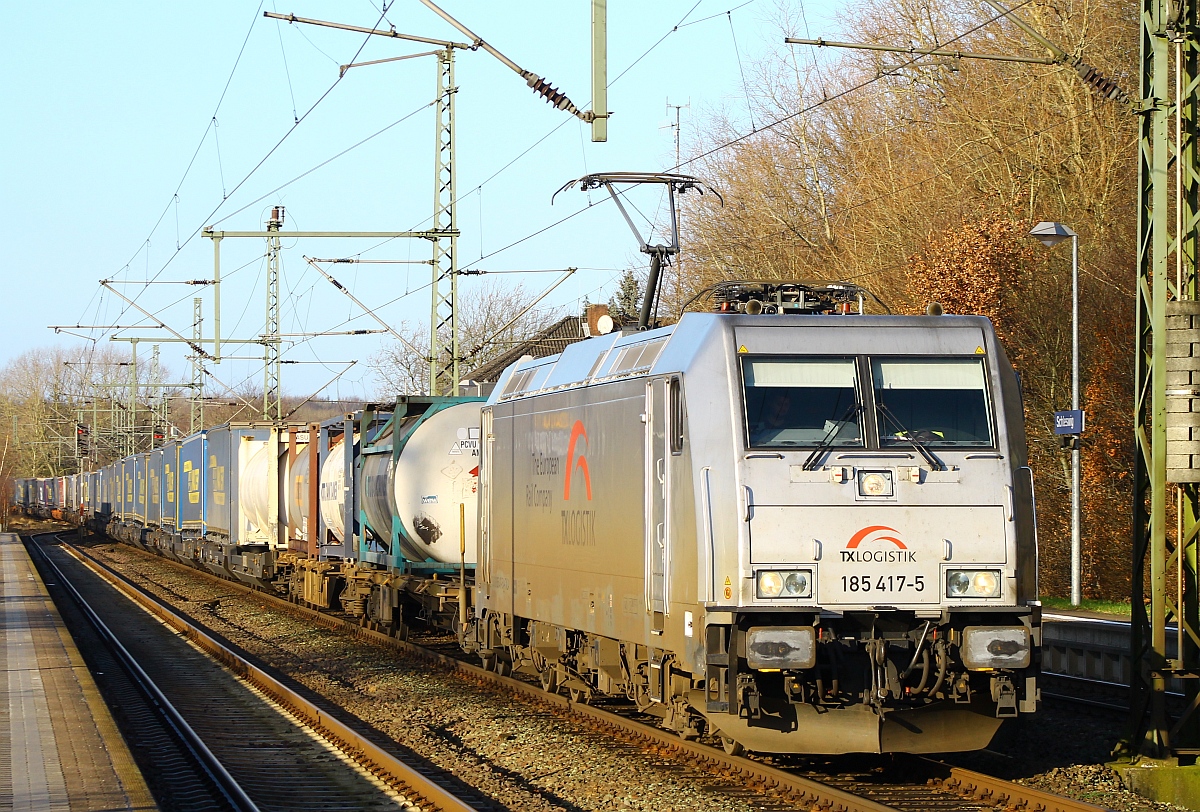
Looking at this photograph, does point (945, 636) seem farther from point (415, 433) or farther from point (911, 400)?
point (415, 433)

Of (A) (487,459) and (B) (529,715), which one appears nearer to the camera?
(B) (529,715)

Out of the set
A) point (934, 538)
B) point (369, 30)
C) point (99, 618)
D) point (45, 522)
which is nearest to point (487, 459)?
point (369, 30)

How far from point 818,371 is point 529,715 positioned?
5.81m

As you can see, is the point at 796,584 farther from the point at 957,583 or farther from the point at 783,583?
the point at 957,583

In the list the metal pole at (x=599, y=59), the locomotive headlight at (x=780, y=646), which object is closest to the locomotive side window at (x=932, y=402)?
the locomotive headlight at (x=780, y=646)

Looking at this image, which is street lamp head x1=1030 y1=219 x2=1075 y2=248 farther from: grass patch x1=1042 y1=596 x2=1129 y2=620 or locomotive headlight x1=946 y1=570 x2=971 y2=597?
locomotive headlight x1=946 y1=570 x2=971 y2=597

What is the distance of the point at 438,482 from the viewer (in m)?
19.2

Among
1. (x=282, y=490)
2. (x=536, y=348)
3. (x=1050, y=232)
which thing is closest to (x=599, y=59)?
(x=1050, y=232)

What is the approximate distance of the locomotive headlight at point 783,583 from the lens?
9.52 m

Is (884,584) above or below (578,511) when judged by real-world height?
below

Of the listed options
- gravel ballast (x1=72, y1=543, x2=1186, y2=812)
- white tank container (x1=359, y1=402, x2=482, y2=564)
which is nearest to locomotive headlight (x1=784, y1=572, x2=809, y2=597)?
gravel ballast (x1=72, y1=543, x2=1186, y2=812)

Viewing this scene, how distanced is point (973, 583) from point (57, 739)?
8411mm

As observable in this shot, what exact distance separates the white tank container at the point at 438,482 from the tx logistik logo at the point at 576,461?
5.99 metres

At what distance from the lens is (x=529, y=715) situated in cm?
1422
